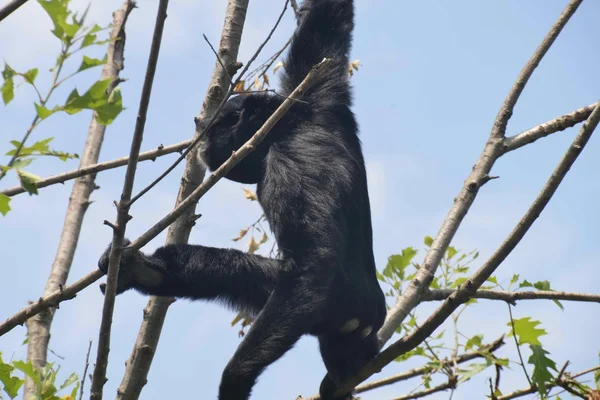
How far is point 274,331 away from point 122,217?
2.21m

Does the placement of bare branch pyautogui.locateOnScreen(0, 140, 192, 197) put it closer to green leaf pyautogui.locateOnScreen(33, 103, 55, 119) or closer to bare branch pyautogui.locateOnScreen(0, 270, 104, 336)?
bare branch pyautogui.locateOnScreen(0, 270, 104, 336)

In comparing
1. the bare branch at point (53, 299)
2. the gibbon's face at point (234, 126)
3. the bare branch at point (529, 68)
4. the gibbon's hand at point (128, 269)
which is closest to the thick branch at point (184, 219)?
the gibbon's hand at point (128, 269)

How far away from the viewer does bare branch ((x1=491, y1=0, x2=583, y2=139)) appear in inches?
225

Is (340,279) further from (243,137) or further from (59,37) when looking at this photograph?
(59,37)

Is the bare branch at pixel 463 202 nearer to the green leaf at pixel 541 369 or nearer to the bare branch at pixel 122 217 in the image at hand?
the green leaf at pixel 541 369

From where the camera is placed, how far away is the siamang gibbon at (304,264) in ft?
19.2

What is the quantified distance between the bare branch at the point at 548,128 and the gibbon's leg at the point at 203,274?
2286 millimetres

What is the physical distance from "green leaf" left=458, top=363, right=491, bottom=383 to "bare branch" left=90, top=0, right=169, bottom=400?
8.62ft

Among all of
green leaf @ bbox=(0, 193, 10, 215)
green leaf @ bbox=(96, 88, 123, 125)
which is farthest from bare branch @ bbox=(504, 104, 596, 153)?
green leaf @ bbox=(0, 193, 10, 215)

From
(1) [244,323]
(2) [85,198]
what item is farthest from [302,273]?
(2) [85,198]

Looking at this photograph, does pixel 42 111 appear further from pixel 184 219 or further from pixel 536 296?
pixel 536 296

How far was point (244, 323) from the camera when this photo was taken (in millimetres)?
7270

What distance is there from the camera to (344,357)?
6199mm

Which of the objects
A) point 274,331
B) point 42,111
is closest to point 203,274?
Result: point 274,331
